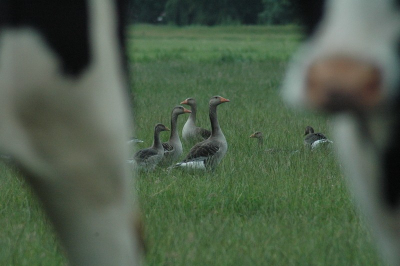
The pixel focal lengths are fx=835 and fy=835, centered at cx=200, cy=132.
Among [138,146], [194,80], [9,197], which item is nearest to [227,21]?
[194,80]

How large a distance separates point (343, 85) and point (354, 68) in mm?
29

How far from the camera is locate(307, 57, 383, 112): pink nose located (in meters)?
1.05

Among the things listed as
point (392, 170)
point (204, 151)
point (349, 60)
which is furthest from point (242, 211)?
point (349, 60)

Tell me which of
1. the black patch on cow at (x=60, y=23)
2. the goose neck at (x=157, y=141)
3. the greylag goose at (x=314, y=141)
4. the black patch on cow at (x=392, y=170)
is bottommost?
the greylag goose at (x=314, y=141)

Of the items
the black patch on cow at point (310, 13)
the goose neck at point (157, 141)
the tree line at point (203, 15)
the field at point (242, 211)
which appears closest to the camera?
the black patch on cow at point (310, 13)

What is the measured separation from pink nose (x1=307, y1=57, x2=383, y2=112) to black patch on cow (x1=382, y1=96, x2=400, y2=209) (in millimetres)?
157

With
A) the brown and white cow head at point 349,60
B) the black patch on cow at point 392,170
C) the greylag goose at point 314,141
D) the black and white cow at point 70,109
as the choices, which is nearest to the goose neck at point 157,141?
the greylag goose at point 314,141

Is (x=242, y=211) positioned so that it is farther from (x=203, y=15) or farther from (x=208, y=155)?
(x=203, y=15)

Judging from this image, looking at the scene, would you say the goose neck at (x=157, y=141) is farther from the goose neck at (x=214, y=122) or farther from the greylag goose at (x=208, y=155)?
the goose neck at (x=214, y=122)

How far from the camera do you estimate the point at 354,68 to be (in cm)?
107

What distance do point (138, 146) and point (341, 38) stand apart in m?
8.60

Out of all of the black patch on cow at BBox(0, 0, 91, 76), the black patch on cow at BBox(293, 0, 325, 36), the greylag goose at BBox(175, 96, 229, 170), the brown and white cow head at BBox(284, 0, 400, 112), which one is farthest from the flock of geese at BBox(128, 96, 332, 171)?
the brown and white cow head at BBox(284, 0, 400, 112)

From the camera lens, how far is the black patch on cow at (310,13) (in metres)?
1.19

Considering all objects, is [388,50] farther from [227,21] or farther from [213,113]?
[227,21]
